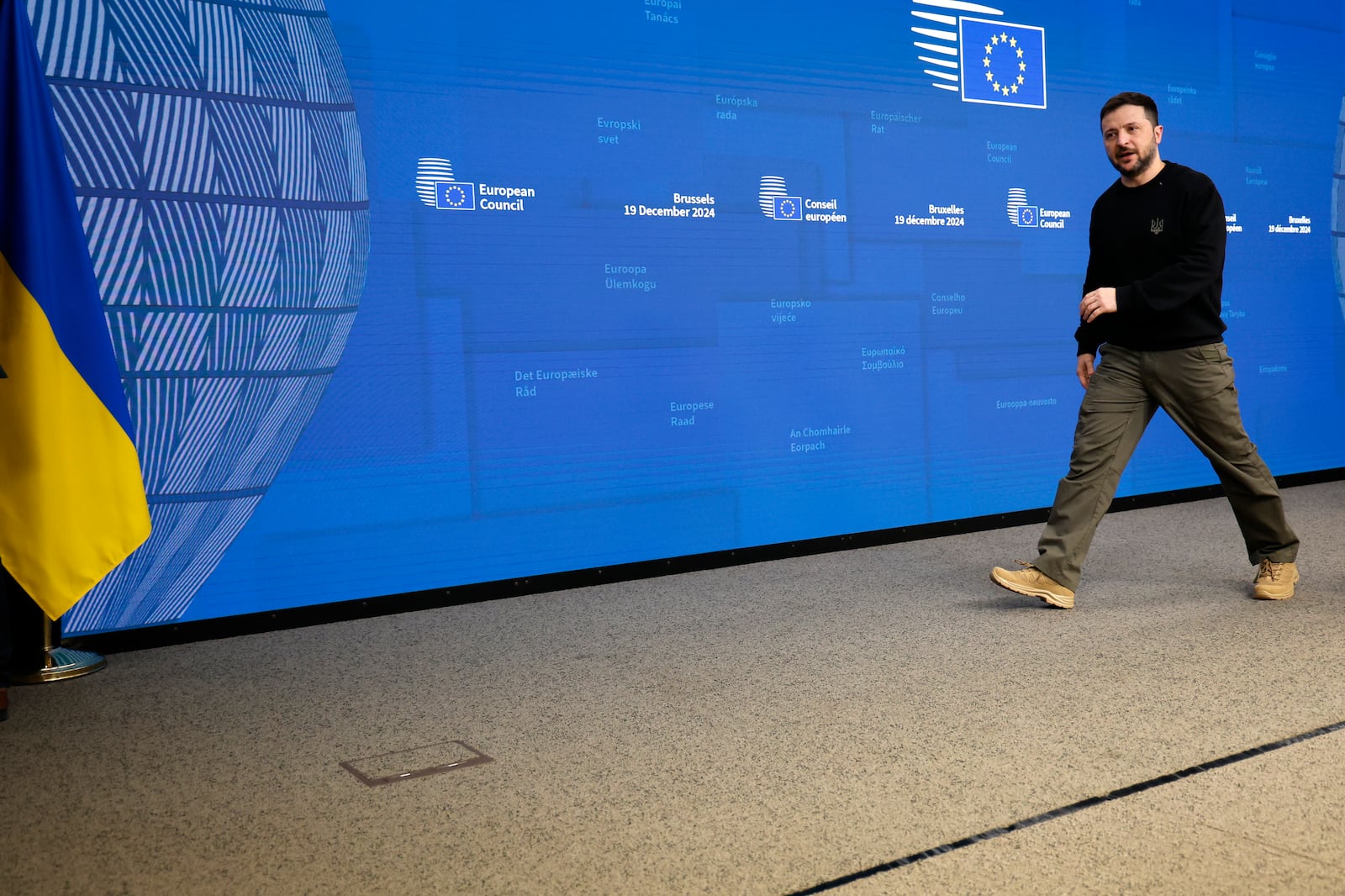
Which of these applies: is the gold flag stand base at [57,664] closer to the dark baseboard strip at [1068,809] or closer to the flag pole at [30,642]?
the flag pole at [30,642]

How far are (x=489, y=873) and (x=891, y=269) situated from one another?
3.17 meters

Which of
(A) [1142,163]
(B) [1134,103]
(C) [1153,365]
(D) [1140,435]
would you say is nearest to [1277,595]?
(D) [1140,435]

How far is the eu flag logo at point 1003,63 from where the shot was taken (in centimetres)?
446

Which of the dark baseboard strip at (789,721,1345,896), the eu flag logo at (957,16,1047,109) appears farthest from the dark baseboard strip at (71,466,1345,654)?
the dark baseboard strip at (789,721,1345,896)

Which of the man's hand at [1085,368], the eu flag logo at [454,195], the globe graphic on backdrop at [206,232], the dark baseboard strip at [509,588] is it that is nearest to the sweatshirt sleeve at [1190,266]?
the man's hand at [1085,368]

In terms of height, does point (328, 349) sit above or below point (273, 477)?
above

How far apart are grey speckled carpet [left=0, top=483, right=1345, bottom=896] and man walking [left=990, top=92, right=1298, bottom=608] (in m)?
0.16

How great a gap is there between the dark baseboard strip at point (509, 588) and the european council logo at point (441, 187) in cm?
113

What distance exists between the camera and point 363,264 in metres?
3.34

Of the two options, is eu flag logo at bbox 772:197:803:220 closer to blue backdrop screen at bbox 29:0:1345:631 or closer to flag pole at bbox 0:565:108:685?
blue backdrop screen at bbox 29:0:1345:631

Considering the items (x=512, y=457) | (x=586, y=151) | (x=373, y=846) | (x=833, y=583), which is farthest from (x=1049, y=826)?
(x=586, y=151)

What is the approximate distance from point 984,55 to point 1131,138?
1.61m

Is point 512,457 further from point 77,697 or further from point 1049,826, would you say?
point 1049,826

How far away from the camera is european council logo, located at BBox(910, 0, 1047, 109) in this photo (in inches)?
173
